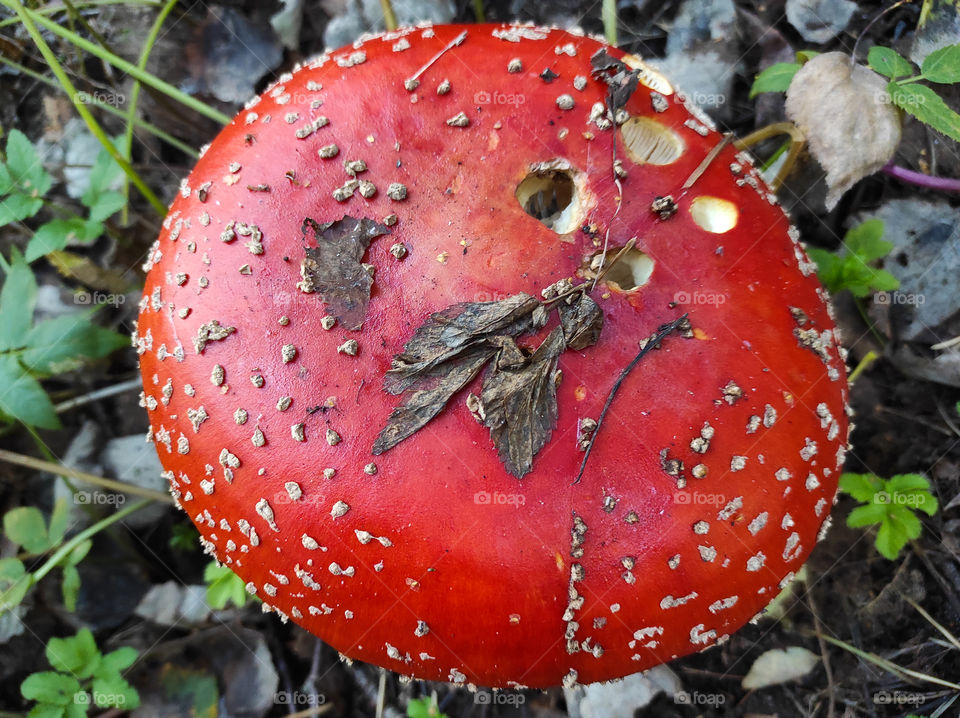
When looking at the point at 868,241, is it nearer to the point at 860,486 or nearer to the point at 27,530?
the point at 860,486

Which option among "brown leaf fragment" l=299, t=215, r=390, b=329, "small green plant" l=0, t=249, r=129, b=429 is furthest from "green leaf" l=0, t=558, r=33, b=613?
"brown leaf fragment" l=299, t=215, r=390, b=329

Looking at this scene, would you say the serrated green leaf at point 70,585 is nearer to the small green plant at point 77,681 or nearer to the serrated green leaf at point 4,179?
the small green plant at point 77,681

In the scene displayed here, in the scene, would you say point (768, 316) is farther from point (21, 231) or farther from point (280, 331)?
point (21, 231)

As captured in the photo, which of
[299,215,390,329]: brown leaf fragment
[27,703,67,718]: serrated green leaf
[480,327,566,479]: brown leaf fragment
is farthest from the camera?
[27,703,67,718]: serrated green leaf

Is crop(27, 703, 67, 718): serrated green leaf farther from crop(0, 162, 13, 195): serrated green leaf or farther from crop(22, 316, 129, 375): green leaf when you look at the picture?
crop(0, 162, 13, 195): serrated green leaf

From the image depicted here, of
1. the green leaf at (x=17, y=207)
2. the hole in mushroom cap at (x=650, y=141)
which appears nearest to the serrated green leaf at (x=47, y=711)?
the green leaf at (x=17, y=207)
